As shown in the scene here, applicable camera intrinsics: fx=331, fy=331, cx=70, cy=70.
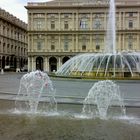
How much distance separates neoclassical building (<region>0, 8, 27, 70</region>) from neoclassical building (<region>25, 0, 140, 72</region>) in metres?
10.7

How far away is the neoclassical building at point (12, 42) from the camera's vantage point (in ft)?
283

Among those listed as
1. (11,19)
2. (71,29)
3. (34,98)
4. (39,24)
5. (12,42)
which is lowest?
(34,98)

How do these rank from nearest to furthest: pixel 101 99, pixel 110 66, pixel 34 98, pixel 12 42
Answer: pixel 101 99 → pixel 34 98 → pixel 110 66 → pixel 12 42

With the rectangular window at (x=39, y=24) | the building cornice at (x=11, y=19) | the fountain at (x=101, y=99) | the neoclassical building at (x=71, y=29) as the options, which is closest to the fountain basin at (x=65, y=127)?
the fountain at (x=101, y=99)

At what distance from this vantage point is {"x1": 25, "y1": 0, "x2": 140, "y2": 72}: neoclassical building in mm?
76750

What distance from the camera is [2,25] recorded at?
85500 mm

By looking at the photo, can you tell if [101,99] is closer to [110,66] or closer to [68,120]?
[68,120]

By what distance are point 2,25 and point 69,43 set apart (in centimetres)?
1950

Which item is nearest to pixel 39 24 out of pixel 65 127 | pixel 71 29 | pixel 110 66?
pixel 71 29

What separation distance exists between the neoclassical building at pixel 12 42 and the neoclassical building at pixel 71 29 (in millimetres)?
10706

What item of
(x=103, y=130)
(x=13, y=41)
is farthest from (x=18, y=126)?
(x=13, y=41)

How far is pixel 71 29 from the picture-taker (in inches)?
3066

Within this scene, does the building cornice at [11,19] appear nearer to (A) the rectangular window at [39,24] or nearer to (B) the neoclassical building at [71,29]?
(A) the rectangular window at [39,24]

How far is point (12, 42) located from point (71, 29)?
23766 millimetres
